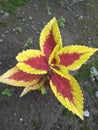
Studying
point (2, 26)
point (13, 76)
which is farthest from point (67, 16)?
point (13, 76)

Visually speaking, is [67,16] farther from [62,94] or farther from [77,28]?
[62,94]

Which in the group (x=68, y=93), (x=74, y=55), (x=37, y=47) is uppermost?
(x=74, y=55)

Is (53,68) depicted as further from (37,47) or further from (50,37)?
(37,47)

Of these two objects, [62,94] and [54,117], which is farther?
[54,117]

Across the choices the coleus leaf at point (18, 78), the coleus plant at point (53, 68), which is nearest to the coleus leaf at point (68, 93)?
the coleus plant at point (53, 68)

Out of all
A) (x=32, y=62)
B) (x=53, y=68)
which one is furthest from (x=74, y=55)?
(x=32, y=62)

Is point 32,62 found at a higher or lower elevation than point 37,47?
higher

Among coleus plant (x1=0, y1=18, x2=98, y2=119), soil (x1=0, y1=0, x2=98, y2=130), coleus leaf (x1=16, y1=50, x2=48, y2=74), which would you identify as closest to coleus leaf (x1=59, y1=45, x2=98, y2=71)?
coleus plant (x1=0, y1=18, x2=98, y2=119)
